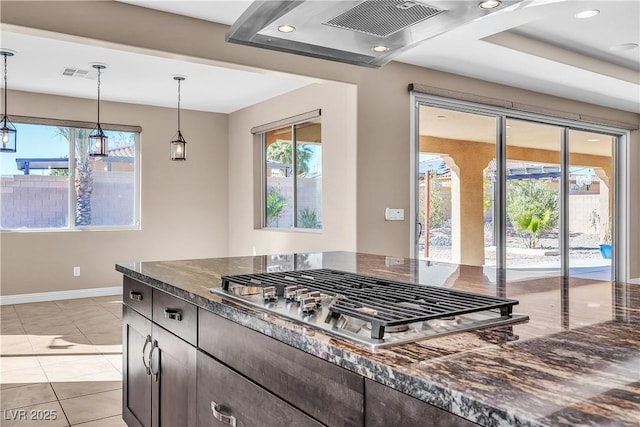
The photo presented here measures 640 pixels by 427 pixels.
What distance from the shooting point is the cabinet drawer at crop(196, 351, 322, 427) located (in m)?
1.13

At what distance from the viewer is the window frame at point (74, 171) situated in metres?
6.01

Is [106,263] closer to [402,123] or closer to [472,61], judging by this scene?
[402,123]

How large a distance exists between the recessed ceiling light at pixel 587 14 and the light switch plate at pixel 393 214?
2.10 meters

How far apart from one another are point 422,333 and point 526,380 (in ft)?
0.89

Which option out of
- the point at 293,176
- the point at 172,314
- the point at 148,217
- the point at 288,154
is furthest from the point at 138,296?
the point at 148,217

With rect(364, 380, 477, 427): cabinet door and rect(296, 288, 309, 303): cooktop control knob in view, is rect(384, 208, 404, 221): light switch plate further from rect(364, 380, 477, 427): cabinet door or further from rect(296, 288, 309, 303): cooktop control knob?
rect(364, 380, 477, 427): cabinet door

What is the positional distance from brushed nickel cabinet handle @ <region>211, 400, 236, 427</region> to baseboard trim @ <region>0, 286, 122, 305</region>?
5495 millimetres

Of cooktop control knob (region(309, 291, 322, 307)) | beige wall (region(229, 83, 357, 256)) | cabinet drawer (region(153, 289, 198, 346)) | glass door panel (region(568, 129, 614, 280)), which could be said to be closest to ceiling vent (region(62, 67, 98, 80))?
beige wall (region(229, 83, 357, 256))

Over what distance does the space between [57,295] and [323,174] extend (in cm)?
368

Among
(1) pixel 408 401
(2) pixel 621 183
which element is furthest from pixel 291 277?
(2) pixel 621 183

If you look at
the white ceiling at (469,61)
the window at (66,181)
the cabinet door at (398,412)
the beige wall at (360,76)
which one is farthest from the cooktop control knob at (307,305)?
the window at (66,181)

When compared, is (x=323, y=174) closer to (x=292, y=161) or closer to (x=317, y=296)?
(x=292, y=161)

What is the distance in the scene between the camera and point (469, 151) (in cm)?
538

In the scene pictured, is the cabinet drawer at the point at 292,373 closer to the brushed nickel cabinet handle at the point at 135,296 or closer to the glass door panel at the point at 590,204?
the brushed nickel cabinet handle at the point at 135,296
